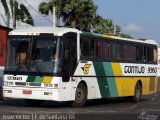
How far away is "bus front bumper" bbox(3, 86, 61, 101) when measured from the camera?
66.7 feet

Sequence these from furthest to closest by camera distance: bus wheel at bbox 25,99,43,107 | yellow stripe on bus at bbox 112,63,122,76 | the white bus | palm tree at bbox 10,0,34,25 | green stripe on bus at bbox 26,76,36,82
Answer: palm tree at bbox 10,0,34,25 < yellow stripe on bus at bbox 112,63,122,76 < bus wheel at bbox 25,99,43,107 < green stripe on bus at bbox 26,76,36,82 < the white bus

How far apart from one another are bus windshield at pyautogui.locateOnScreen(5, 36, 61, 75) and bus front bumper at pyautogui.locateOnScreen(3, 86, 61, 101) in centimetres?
63

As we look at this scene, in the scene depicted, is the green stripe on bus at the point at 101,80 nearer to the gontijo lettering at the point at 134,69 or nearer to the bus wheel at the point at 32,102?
the gontijo lettering at the point at 134,69

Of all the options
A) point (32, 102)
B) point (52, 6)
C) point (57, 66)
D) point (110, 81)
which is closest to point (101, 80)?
point (110, 81)

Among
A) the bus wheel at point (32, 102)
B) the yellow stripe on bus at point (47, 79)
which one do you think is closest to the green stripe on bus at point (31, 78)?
the yellow stripe on bus at point (47, 79)

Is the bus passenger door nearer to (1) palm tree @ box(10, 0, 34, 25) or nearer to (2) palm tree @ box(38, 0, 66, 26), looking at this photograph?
(2) palm tree @ box(38, 0, 66, 26)

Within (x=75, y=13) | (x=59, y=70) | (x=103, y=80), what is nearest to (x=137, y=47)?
(x=103, y=80)

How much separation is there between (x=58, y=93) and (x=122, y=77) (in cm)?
586

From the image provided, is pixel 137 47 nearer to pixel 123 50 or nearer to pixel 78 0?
pixel 123 50

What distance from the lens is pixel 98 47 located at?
23266 millimetres

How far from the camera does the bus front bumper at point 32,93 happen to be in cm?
2034

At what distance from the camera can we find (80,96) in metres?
21.9

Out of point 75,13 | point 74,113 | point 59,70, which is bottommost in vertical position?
point 74,113

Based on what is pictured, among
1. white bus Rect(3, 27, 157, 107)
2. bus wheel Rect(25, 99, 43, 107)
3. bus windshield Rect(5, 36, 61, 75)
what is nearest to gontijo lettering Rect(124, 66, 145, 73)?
white bus Rect(3, 27, 157, 107)
